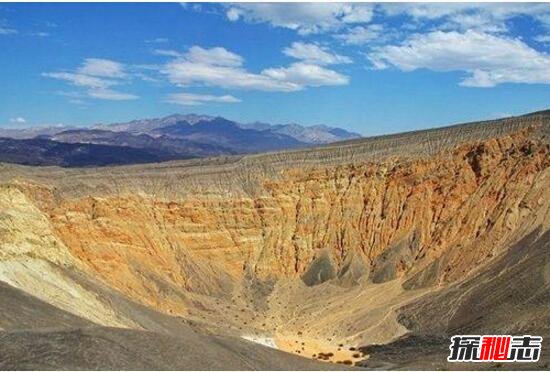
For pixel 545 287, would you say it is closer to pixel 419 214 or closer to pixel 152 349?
pixel 419 214

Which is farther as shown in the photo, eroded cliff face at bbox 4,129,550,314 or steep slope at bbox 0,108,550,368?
eroded cliff face at bbox 4,129,550,314

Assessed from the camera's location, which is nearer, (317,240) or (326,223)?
(317,240)

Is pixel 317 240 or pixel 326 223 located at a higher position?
pixel 326 223

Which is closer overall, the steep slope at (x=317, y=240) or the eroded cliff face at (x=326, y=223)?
the steep slope at (x=317, y=240)

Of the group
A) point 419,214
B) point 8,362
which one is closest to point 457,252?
point 419,214
